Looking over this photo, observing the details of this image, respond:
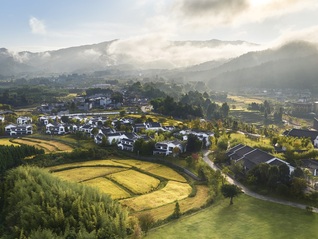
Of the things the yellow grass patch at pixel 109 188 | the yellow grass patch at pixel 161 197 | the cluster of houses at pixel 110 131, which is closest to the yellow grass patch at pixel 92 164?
the yellow grass patch at pixel 109 188

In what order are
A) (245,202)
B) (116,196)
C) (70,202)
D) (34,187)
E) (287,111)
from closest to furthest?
1. (70,202)
2. (34,187)
3. (245,202)
4. (116,196)
5. (287,111)

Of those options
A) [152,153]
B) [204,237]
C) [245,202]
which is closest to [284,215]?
[245,202]

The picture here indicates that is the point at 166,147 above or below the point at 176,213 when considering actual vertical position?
above

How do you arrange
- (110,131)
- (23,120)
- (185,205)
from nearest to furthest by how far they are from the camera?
1. (185,205)
2. (110,131)
3. (23,120)

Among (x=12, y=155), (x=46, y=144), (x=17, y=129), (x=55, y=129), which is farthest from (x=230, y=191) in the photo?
(x=17, y=129)

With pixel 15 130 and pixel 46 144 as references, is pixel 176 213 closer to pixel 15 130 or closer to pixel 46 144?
pixel 46 144

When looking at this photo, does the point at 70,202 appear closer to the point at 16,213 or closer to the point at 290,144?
the point at 16,213
